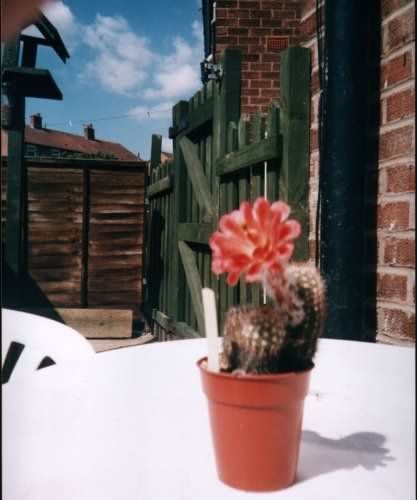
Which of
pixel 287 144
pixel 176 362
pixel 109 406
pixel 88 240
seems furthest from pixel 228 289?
pixel 88 240

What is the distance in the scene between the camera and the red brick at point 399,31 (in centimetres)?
129

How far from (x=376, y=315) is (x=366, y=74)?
661mm

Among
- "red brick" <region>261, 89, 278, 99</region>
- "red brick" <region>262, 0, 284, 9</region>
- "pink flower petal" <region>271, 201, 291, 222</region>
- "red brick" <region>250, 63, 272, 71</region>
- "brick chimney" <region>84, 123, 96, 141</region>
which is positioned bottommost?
"pink flower petal" <region>271, 201, 291, 222</region>

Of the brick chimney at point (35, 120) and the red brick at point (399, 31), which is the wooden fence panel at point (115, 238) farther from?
the brick chimney at point (35, 120)

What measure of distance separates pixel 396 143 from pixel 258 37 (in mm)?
3115

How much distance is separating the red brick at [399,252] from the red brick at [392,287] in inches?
1.5

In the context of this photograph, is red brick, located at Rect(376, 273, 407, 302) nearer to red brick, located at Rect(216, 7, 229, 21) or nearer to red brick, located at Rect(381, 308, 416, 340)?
red brick, located at Rect(381, 308, 416, 340)

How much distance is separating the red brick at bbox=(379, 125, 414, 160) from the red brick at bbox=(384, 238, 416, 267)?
0.21m

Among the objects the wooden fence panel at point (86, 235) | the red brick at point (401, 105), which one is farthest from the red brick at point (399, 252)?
the wooden fence panel at point (86, 235)

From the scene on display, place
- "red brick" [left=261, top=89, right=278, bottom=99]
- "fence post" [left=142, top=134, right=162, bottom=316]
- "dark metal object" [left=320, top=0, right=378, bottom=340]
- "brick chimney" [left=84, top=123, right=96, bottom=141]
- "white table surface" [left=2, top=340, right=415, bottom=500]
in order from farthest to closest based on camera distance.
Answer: "brick chimney" [left=84, top=123, right=96, bottom=141]
"fence post" [left=142, top=134, right=162, bottom=316]
"red brick" [left=261, top=89, right=278, bottom=99]
"dark metal object" [left=320, top=0, right=378, bottom=340]
"white table surface" [left=2, top=340, right=415, bottom=500]

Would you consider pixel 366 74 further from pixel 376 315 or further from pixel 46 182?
pixel 46 182

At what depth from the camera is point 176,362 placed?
101cm

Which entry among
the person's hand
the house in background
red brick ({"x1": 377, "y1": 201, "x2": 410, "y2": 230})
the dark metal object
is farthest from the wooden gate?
the house in background

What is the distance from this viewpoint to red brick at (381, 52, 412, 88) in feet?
4.26
